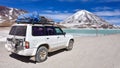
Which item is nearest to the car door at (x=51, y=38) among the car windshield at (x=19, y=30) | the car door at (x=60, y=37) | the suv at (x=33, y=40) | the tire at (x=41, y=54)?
the suv at (x=33, y=40)

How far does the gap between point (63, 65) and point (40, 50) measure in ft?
4.75

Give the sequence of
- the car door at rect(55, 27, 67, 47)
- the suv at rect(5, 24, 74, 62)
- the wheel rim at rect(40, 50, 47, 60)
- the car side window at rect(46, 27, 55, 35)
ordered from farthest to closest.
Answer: the car door at rect(55, 27, 67, 47)
the car side window at rect(46, 27, 55, 35)
the wheel rim at rect(40, 50, 47, 60)
the suv at rect(5, 24, 74, 62)

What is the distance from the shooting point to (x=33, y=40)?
6.84m

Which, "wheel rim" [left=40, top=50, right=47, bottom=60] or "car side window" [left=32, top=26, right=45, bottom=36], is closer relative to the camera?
"car side window" [left=32, top=26, right=45, bottom=36]

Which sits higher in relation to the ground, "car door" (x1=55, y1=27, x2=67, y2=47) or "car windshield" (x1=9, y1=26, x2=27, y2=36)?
"car windshield" (x1=9, y1=26, x2=27, y2=36)

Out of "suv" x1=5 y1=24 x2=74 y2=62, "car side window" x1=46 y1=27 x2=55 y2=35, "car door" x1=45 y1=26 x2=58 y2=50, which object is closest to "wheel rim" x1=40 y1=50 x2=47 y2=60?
"suv" x1=5 y1=24 x2=74 y2=62

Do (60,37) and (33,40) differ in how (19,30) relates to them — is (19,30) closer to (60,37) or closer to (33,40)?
(33,40)

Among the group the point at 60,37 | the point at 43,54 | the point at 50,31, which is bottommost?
the point at 43,54

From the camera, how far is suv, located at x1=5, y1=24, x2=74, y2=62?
6750 mm

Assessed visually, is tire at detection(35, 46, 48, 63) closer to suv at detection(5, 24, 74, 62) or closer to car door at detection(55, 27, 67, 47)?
suv at detection(5, 24, 74, 62)

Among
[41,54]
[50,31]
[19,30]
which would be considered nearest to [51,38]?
[50,31]

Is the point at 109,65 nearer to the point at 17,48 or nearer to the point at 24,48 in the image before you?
the point at 24,48

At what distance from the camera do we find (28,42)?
261 inches

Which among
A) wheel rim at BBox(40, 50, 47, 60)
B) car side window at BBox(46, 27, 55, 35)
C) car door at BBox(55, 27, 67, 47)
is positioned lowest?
wheel rim at BBox(40, 50, 47, 60)
